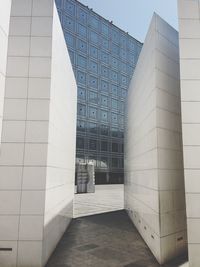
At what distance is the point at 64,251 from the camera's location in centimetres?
686

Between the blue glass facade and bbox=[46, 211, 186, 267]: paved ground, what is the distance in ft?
80.3

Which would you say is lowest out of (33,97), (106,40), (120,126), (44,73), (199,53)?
(33,97)

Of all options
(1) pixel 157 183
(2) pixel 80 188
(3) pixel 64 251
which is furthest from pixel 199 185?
(2) pixel 80 188

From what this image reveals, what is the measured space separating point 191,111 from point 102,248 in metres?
4.68

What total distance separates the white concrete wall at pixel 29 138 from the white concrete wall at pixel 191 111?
3.36 meters

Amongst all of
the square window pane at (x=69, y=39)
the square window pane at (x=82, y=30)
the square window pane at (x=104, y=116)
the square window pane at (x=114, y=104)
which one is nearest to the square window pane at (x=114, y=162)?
the square window pane at (x=104, y=116)

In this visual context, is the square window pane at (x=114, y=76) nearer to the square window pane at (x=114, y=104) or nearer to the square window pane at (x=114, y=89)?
the square window pane at (x=114, y=89)

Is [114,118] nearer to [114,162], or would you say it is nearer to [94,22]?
[114,162]

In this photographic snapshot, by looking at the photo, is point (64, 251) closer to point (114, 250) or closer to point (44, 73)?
point (114, 250)

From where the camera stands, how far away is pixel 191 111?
5.82 m

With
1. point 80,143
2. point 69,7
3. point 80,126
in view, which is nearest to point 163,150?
point 80,143

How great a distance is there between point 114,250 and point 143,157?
307 centimetres

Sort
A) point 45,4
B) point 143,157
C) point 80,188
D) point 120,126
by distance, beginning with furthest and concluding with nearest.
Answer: point 120,126 < point 80,188 < point 143,157 < point 45,4

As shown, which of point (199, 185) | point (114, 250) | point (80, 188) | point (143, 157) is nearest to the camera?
point (199, 185)
